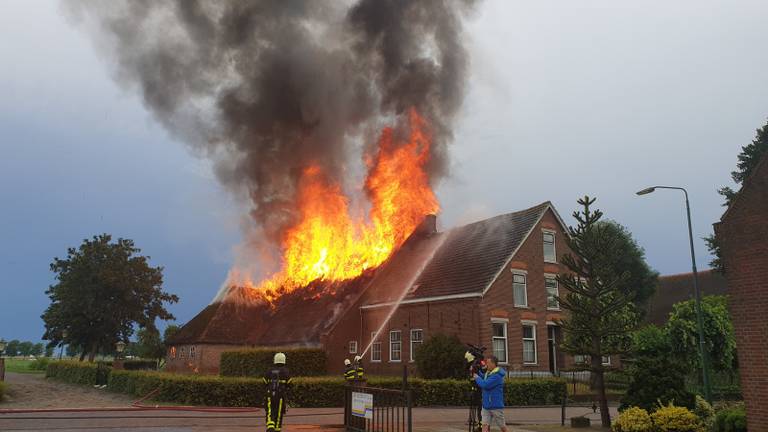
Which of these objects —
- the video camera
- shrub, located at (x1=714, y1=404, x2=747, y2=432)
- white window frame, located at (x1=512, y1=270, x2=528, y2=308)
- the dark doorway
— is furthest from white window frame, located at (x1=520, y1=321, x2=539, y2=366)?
the video camera

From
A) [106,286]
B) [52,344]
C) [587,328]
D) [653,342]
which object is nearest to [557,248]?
[653,342]

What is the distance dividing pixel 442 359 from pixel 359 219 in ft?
41.3

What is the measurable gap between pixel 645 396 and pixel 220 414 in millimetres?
12381

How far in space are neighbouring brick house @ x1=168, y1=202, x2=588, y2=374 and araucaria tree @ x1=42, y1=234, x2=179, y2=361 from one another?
281 inches

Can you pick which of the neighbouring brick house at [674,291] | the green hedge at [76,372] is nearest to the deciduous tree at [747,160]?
the neighbouring brick house at [674,291]

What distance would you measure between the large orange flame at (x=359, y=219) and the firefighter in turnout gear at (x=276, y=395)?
21180mm

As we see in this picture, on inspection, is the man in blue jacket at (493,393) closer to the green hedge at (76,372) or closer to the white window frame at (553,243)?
the white window frame at (553,243)

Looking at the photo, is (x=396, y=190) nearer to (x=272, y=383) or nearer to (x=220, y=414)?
(x=220, y=414)

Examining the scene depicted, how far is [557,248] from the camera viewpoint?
111 feet

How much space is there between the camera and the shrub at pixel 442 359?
25.9 m

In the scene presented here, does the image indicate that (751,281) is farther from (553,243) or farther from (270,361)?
(270,361)

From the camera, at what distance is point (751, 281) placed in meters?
14.7

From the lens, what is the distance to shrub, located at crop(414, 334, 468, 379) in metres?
25.9

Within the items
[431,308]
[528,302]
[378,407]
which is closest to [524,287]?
[528,302]
